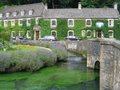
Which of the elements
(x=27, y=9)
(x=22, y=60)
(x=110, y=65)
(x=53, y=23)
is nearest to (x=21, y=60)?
(x=22, y=60)

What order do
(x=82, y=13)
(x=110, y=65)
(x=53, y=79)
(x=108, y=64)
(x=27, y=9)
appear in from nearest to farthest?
(x=110, y=65) < (x=108, y=64) < (x=53, y=79) < (x=82, y=13) < (x=27, y=9)

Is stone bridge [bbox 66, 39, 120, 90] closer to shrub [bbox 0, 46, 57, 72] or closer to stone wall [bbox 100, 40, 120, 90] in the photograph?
stone wall [bbox 100, 40, 120, 90]

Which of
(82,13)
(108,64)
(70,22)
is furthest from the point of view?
(82,13)

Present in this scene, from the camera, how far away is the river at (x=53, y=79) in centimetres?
2645

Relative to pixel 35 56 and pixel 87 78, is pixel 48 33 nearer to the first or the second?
pixel 35 56

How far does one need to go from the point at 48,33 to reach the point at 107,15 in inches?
464

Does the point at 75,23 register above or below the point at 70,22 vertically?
below

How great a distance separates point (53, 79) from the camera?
97.3 ft

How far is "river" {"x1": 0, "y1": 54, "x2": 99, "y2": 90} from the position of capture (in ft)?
86.8

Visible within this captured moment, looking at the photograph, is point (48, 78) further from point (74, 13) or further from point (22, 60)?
point (74, 13)

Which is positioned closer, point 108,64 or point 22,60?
point 108,64

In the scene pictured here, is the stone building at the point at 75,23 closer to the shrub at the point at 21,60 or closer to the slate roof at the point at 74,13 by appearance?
the slate roof at the point at 74,13

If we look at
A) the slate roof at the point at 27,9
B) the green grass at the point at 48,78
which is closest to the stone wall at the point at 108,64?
the green grass at the point at 48,78

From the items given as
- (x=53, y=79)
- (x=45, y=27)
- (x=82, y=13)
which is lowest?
(x=53, y=79)
